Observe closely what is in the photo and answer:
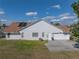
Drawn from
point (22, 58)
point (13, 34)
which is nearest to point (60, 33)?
point (13, 34)

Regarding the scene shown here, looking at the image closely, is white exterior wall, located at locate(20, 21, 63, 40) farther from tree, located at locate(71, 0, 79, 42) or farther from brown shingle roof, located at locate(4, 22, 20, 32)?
tree, located at locate(71, 0, 79, 42)

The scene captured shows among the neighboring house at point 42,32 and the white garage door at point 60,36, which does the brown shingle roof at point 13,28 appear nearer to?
the neighboring house at point 42,32

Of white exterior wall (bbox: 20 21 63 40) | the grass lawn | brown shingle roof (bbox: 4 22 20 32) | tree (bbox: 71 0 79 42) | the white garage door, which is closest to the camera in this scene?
the grass lawn

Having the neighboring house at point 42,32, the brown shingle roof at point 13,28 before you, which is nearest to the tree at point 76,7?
the neighboring house at point 42,32

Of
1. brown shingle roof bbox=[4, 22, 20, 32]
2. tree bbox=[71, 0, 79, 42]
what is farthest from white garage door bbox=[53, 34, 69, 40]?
tree bbox=[71, 0, 79, 42]

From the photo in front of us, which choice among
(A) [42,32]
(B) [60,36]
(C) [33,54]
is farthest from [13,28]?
(C) [33,54]

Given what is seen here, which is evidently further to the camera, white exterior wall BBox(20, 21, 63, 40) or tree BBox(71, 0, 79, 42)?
white exterior wall BBox(20, 21, 63, 40)

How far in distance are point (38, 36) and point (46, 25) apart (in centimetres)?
331

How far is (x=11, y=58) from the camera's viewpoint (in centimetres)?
1880

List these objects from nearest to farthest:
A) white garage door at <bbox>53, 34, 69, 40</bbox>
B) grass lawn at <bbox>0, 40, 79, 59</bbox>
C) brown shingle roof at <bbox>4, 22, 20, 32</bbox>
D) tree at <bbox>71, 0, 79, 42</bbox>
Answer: grass lawn at <bbox>0, 40, 79, 59</bbox>
tree at <bbox>71, 0, 79, 42</bbox>
white garage door at <bbox>53, 34, 69, 40</bbox>
brown shingle roof at <bbox>4, 22, 20, 32</bbox>

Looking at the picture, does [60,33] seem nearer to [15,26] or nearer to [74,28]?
[15,26]

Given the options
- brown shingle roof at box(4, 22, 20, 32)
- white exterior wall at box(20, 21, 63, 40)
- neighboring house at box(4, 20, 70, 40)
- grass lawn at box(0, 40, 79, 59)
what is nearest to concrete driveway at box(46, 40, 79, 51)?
grass lawn at box(0, 40, 79, 59)

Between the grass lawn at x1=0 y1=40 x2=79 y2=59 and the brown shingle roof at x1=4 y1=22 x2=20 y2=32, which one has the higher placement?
the brown shingle roof at x1=4 y1=22 x2=20 y2=32

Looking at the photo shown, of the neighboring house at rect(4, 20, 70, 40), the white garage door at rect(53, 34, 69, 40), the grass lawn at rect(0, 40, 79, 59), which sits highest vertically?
the neighboring house at rect(4, 20, 70, 40)
